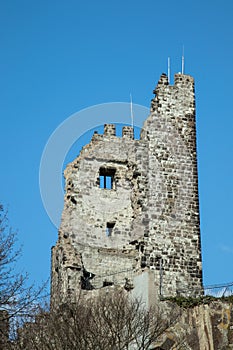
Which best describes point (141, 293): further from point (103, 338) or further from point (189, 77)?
point (189, 77)

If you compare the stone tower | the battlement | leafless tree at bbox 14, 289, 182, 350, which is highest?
the battlement

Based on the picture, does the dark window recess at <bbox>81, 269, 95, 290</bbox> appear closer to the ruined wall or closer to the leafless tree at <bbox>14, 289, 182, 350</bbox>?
the ruined wall

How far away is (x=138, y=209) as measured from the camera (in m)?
36.8

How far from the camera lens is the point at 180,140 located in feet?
125

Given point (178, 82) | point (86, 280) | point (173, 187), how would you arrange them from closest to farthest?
point (86, 280) < point (173, 187) < point (178, 82)

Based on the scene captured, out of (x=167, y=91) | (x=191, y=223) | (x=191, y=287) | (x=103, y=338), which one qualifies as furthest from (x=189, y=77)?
(x=103, y=338)

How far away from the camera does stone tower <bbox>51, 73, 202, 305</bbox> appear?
36.0 m

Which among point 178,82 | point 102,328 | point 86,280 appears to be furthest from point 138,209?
point 102,328

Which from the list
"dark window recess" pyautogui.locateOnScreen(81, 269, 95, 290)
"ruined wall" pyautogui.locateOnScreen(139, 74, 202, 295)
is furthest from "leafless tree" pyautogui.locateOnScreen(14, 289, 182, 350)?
"dark window recess" pyautogui.locateOnScreen(81, 269, 95, 290)

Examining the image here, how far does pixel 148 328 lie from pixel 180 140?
436 inches

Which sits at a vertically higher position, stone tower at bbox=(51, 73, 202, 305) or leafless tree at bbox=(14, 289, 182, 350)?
stone tower at bbox=(51, 73, 202, 305)

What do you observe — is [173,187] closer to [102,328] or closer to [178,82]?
[178,82]

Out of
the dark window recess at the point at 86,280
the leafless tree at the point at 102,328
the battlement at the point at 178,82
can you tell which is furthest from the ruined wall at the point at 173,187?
the leafless tree at the point at 102,328

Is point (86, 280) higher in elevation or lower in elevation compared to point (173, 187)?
lower
